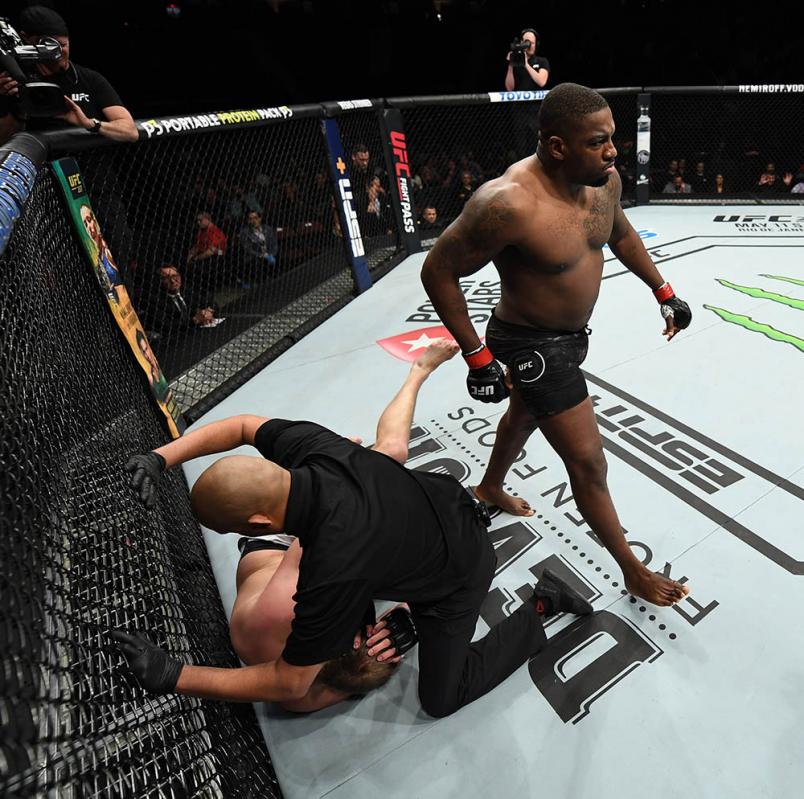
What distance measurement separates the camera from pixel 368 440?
2.54 meters

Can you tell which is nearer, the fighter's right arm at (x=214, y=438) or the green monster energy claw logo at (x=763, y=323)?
the fighter's right arm at (x=214, y=438)

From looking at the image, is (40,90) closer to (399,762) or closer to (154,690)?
(154,690)

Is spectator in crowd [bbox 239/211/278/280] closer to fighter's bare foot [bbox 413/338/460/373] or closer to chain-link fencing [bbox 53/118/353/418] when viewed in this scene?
chain-link fencing [bbox 53/118/353/418]

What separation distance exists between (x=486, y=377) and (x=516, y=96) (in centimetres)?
461

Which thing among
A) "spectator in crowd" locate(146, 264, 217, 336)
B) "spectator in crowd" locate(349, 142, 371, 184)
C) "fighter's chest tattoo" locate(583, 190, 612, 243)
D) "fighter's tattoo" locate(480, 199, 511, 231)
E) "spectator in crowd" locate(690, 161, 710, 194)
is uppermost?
"fighter's tattoo" locate(480, 199, 511, 231)

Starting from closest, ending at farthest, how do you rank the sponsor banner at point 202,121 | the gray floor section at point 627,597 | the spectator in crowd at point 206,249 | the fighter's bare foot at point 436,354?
the gray floor section at point 627,597 < the fighter's bare foot at point 436,354 < the sponsor banner at point 202,121 < the spectator in crowd at point 206,249

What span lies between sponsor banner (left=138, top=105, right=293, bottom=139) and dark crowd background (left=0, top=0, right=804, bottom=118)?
624 cm

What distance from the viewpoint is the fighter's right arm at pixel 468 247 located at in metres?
1.42

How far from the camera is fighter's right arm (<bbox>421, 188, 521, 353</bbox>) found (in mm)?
1421

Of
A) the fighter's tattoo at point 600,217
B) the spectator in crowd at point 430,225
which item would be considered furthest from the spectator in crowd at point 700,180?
the fighter's tattoo at point 600,217

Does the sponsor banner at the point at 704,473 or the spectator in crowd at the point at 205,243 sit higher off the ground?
the spectator in crowd at the point at 205,243

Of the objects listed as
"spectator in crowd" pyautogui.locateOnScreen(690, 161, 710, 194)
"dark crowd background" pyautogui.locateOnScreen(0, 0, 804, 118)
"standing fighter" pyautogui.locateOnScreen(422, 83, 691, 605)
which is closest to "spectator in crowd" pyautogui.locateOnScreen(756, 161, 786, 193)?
"spectator in crowd" pyautogui.locateOnScreen(690, 161, 710, 194)

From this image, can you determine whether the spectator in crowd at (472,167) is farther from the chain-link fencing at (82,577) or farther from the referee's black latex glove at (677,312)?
the chain-link fencing at (82,577)

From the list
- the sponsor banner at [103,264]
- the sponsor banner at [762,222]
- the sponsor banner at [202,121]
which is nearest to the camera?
the sponsor banner at [103,264]
